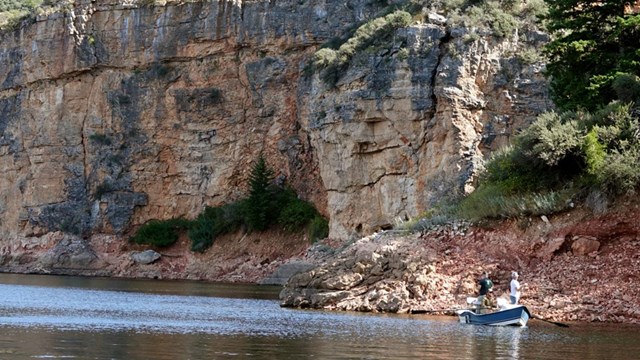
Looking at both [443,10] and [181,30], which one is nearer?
[443,10]

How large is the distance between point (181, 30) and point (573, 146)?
146 feet

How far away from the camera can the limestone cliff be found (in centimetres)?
6544

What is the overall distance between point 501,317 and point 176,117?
48.1m

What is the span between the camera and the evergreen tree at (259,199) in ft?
236

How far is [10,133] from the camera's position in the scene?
83.7m

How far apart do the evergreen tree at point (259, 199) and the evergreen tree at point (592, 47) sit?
31958 millimetres

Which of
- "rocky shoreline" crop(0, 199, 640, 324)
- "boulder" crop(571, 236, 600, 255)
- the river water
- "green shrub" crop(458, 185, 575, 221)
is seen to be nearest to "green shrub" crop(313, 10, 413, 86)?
"green shrub" crop(458, 185, 575, 221)

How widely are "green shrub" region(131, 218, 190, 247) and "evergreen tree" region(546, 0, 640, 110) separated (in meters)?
38.6

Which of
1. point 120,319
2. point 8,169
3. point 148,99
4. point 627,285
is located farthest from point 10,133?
point 627,285

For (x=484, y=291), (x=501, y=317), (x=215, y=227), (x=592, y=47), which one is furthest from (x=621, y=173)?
(x=215, y=227)

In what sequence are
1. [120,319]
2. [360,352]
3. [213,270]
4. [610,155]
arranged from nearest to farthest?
[360,352] → [120,319] → [610,155] → [213,270]

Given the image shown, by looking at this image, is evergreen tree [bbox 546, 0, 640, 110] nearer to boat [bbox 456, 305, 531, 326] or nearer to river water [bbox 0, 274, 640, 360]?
boat [bbox 456, 305, 531, 326]

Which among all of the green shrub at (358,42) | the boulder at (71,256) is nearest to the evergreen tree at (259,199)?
the green shrub at (358,42)

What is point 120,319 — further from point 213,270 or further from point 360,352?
point 213,270
